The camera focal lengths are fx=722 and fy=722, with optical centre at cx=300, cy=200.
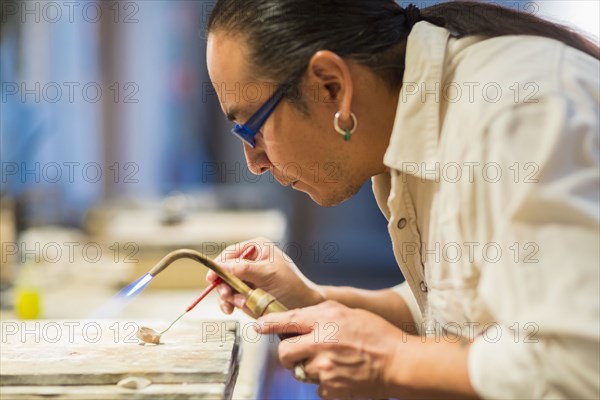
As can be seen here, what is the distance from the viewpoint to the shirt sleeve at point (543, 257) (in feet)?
3.60

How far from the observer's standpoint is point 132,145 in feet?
23.4

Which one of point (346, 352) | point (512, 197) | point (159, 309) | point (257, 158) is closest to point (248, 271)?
point (257, 158)

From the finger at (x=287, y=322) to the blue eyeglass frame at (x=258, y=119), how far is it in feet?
1.32

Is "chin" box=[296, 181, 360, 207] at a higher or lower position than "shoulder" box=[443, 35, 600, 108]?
lower

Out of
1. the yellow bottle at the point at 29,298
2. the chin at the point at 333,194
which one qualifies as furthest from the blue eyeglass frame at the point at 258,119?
the yellow bottle at the point at 29,298

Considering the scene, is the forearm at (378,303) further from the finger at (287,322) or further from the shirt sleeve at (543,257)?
the shirt sleeve at (543,257)

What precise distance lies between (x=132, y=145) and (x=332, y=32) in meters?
5.97

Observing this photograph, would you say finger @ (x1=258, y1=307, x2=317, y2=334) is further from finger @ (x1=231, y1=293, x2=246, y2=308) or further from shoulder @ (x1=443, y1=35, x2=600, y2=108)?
shoulder @ (x1=443, y1=35, x2=600, y2=108)

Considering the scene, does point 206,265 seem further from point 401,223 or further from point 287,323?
point 401,223

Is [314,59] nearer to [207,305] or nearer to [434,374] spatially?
[434,374]

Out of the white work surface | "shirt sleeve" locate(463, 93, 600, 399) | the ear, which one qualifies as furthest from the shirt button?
the white work surface

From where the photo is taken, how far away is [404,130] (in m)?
1.38

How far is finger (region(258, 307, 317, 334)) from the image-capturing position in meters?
1.33

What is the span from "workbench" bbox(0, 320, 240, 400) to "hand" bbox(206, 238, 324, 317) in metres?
0.17
